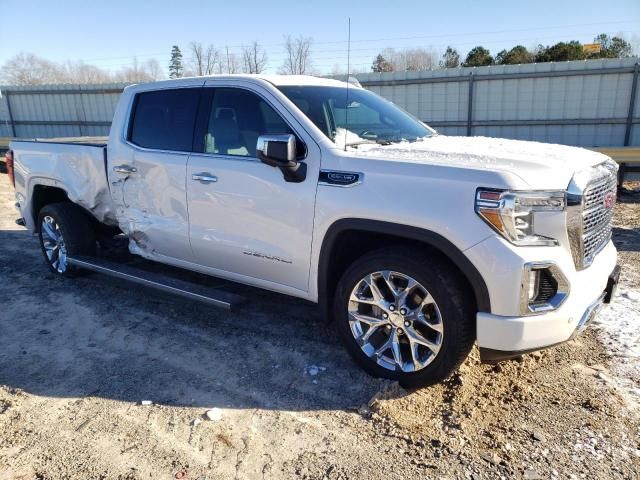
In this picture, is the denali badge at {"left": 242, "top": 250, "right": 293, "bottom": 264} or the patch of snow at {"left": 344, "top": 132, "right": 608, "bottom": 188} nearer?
the patch of snow at {"left": 344, "top": 132, "right": 608, "bottom": 188}

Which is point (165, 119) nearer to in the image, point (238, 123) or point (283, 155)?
point (238, 123)

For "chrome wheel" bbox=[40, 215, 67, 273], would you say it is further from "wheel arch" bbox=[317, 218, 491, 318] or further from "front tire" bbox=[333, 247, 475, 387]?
"front tire" bbox=[333, 247, 475, 387]

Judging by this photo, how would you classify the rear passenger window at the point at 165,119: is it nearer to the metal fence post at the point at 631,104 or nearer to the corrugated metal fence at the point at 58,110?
the metal fence post at the point at 631,104

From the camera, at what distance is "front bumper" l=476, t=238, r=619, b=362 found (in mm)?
2785

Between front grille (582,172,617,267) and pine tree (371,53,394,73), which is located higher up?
pine tree (371,53,394,73)

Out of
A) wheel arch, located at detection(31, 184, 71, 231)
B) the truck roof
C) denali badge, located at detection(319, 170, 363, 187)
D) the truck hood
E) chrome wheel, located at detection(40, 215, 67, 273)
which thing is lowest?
chrome wheel, located at detection(40, 215, 67, 273)

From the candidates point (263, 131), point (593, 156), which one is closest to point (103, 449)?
point (263, 131)

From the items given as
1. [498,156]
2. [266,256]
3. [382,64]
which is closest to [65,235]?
[266,256]

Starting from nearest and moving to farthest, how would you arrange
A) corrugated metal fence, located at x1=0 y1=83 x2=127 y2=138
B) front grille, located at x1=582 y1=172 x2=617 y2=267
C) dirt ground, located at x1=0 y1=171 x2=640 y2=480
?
dirt ground, located at x1=0 y1=171 x2=640 y2=480, front grille, located at x1=582 y1=172 x2=617 y2=267, corrugated metal fence, located at x1=0 y1=83 x2=127 y2=138

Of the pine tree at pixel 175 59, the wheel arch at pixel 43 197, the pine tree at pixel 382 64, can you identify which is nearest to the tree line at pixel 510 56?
the pine tree at pixel 382 64

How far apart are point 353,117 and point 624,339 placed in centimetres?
278

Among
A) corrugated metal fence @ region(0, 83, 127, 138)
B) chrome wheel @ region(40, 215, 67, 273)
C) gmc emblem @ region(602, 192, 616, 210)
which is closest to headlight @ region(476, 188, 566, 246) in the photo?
gmc emblem @ region(602, 192, 616, 210)

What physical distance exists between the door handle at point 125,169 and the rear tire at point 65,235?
1136 millimetres

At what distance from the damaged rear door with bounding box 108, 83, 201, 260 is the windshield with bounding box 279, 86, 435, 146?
1067 millimetres
